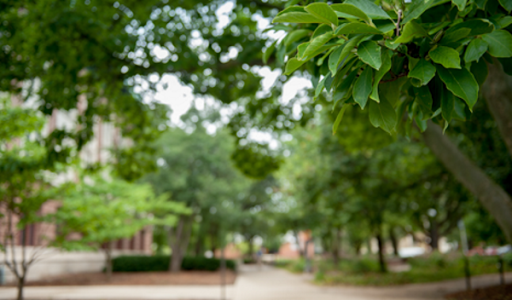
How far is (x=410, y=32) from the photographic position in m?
1.76

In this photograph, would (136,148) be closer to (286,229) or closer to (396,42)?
(396,42)

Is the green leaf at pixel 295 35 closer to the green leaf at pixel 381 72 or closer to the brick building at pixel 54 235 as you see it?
the green leaf at pixel 381 72

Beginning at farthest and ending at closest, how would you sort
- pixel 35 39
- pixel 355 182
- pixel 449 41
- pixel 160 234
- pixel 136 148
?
1. pixel 160 234
2. pixel 355 182
3. pixel 136 148
4. pixel 35 39
5. pixel 449 41

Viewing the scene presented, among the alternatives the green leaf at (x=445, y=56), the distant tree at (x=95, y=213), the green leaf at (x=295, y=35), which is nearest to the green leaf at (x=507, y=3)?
the green leaf at (x=445, y=56)

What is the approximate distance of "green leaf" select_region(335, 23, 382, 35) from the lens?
68.7 inches

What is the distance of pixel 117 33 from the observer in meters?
6.82

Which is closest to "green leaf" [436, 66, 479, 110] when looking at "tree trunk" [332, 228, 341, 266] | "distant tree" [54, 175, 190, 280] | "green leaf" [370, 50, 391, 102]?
"green leaf" [370, 50, 391, 102]

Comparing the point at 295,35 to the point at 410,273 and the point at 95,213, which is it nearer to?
the point at 95,213

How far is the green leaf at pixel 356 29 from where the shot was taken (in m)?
1.75

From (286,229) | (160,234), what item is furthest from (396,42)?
(160,234)

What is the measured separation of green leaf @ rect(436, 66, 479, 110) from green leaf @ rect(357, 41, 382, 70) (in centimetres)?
33

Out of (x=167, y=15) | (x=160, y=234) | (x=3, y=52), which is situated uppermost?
(x=167, y=15)

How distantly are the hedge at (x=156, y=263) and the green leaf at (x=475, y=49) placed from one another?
2612cm

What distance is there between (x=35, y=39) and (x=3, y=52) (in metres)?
0.69
